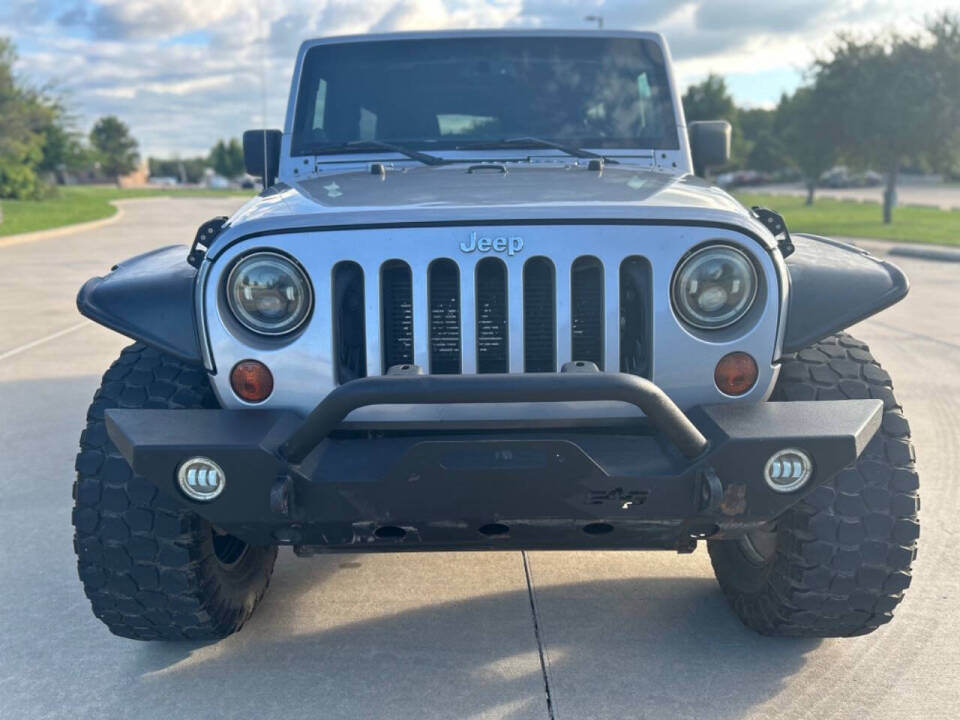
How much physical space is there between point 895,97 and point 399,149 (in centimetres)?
2225

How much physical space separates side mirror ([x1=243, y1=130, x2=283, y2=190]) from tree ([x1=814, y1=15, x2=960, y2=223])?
2182cm

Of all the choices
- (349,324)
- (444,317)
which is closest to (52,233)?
(349,324)

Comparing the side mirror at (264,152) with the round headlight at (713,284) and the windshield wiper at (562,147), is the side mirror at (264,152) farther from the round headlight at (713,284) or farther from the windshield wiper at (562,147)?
the round headlight at (713,284)

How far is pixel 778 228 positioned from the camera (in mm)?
2789

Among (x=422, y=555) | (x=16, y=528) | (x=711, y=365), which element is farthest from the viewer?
(x=16, y=528)

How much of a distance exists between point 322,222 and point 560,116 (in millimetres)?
1724

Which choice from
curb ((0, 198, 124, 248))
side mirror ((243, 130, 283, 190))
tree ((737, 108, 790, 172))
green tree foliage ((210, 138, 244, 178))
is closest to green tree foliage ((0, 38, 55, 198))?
curb ((0, 198, 124, 248))

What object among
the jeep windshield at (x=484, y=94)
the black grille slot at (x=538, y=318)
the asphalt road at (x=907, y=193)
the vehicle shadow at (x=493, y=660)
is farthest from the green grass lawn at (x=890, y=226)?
the black grille slot at (x=538, y=318)

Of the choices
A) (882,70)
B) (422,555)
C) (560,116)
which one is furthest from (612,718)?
(882,70)

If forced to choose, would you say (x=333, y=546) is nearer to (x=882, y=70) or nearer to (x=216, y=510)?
(x=216, y=510)

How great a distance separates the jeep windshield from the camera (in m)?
3.92

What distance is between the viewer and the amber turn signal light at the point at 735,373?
2.53 m

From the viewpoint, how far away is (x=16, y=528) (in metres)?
4.05

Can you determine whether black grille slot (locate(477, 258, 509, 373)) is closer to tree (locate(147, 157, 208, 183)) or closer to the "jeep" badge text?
the "jeep" badge text
